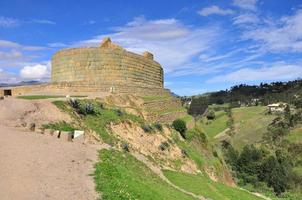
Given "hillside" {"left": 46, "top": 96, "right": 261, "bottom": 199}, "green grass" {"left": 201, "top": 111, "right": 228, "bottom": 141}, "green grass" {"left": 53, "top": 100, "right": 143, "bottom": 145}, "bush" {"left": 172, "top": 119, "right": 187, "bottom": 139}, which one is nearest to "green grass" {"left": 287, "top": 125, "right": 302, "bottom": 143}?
"green grass" {"left": 201, "top": 111, "right": 228, "bottom": 141}

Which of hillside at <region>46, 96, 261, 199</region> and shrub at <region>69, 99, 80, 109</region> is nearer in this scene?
hillside at <region>46, 96, 261, 199</region>

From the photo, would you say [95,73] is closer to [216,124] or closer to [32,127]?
[32,127]

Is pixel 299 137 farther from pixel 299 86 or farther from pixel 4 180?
pixel 4 180

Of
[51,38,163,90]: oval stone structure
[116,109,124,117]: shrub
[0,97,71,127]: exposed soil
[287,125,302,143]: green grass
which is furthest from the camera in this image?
[287,125,302,143]: green grass

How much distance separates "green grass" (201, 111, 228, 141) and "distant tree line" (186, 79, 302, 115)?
31.1ft

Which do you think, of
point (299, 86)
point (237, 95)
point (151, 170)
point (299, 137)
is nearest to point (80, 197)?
point (151, 170)

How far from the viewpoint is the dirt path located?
10602mm

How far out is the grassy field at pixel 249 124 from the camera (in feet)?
355

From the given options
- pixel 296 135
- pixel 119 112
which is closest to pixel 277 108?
pixel 296 135

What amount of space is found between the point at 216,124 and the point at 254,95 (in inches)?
2331

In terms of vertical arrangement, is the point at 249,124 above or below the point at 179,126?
below

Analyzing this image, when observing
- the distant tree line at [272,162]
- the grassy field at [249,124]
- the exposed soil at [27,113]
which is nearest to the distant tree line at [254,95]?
the grassy field at [249,124]

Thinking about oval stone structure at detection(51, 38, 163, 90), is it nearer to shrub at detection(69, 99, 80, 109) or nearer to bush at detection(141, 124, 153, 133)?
bush at detection(141, 124, 153, 133)

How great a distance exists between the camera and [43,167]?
12711mm
